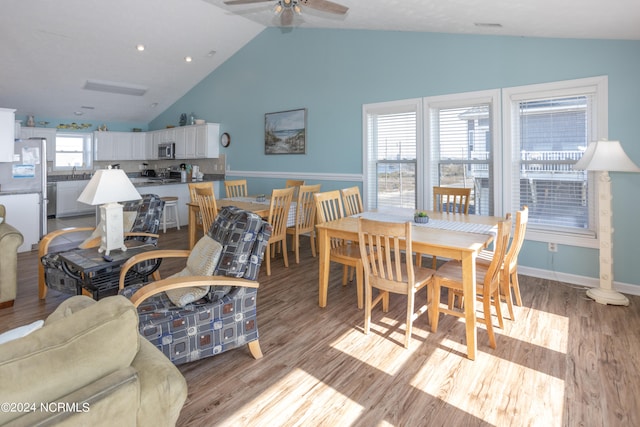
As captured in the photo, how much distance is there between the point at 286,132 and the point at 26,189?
3991 millimetres

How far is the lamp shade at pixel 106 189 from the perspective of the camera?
9.02 ft

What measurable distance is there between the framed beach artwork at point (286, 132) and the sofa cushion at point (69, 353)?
206 inches

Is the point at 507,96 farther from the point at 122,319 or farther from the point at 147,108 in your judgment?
the point at 147,108

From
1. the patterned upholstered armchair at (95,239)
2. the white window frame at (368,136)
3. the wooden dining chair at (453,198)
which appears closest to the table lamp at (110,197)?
the patterned upholstered armchair at (95,239)

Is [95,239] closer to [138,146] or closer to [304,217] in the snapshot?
[304,217]

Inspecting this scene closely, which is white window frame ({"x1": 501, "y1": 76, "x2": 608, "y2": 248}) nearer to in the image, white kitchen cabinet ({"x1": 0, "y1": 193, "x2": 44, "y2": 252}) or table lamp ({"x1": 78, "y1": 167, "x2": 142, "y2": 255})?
table lamp ({"x1": 78, "y1": 167, "x2": 142, "y2": 255})

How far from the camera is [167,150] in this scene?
8461 millimetres

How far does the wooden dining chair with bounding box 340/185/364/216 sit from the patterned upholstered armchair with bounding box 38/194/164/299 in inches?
77.7

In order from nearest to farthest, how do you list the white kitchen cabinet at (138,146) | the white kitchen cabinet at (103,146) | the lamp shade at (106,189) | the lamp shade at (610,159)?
the lamp shade at (106,189)
the lamp shade at (610,159)
the white kitchen cabinet at (103,146)
the white kitchen cabinet at (138,146)

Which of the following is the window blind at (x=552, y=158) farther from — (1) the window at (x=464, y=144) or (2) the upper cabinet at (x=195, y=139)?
(2) the upper cabinet at (x=195, y=139)

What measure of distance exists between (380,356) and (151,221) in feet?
9.05

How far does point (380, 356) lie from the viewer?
2.43 meters

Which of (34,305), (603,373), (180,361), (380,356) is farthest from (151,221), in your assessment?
(603,373)

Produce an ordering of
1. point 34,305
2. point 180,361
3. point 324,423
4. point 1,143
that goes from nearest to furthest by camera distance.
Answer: point 324,423 < point 180,361 < point 34,305 < point 1,143
